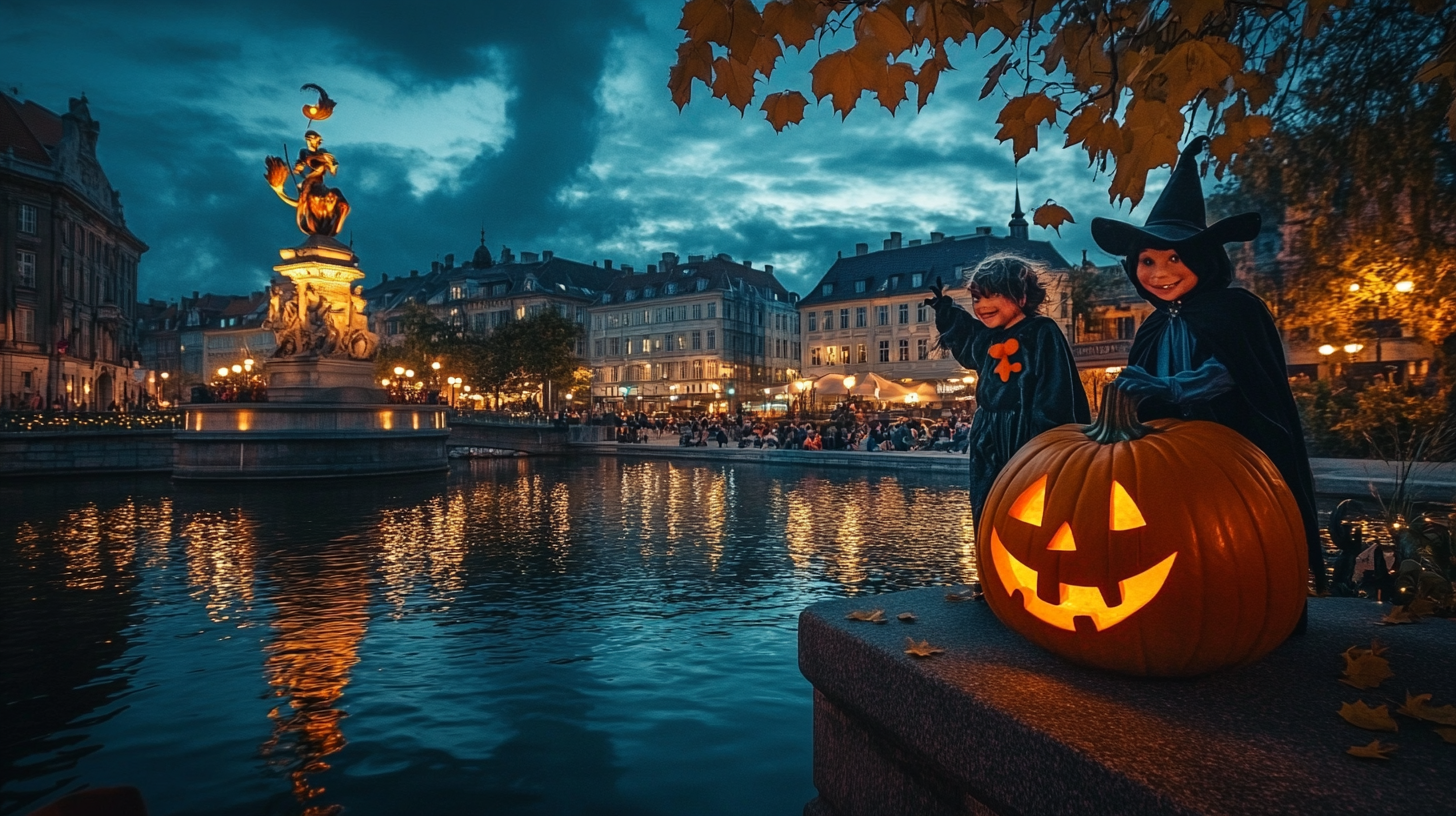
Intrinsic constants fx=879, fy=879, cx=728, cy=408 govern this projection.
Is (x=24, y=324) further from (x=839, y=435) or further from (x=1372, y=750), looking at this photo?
(x=1372, y=750)

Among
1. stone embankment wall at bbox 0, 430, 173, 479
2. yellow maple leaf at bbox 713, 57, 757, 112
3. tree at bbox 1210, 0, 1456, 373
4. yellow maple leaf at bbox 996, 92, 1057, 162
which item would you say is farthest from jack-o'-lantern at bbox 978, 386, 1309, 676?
stone embankment wall at bbox 0, 430, 173, 479

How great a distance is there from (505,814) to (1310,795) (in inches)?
127

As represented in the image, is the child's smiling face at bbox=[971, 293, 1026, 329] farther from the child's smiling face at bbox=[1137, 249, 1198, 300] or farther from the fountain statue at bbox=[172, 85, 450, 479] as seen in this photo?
the fountain statue at bbox=[172, 85, 450, 479]

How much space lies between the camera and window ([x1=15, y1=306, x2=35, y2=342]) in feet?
177

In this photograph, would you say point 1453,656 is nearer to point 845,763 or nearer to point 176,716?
point 845,763

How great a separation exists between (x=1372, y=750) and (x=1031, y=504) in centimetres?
115

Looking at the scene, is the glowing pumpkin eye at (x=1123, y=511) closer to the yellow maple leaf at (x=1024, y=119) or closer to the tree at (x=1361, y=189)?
the yellow maple leaf at (x=1024, y=119)

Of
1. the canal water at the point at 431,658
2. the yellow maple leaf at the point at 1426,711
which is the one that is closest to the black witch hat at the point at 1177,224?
the yellow maple leaf at the point at 1426,711

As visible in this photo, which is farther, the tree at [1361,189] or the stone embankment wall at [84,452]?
the stone embankment wall at [84,452]

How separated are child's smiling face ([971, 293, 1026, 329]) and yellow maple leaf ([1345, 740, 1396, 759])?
2564mm

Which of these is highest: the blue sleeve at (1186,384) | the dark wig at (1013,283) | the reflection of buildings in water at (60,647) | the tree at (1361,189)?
the tree at (1361,189)

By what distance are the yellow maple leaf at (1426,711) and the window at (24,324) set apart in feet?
224

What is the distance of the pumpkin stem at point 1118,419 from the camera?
2967 millimetres

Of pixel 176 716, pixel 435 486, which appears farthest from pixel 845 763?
pixel 435 486
